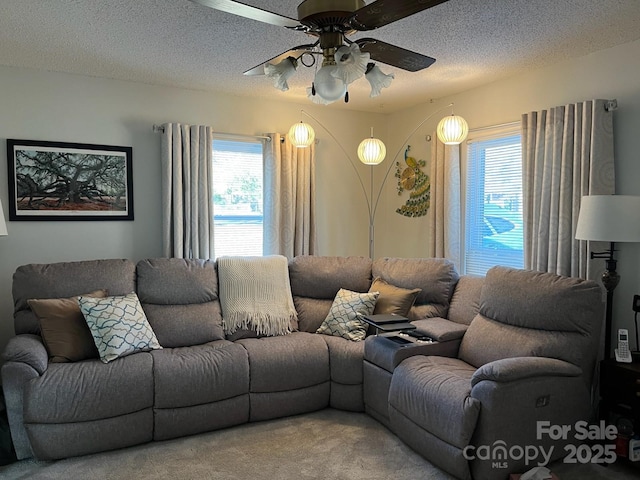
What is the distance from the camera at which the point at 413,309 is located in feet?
12.1

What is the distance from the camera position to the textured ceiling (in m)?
2.52

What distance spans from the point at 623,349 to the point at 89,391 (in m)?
3.10

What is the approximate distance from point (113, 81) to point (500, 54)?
3036mm

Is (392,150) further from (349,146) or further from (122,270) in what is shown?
(122,270)

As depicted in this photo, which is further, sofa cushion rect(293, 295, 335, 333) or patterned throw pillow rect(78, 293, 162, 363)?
sofa cushion rect(293, 295, 335, 333)

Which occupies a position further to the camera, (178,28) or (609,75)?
(609,75)

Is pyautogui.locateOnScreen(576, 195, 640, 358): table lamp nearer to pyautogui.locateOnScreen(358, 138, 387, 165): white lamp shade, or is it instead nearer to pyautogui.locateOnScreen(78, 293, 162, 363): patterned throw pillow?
pyautogui.locateOnScreen(358, 138, 387, 165): white lamp shade

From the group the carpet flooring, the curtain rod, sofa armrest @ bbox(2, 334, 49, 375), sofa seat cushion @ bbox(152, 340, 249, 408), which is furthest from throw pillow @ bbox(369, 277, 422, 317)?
sofa armrest @ bbox(2, 334, 49, 375)

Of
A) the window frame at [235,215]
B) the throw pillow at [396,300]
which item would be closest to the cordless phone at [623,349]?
the throw pillow at [396,300]

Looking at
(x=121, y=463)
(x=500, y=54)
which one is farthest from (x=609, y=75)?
(x=121, y=463)

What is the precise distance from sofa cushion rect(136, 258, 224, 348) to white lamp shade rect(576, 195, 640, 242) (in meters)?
2.60

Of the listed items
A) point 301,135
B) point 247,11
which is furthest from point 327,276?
point 247,11

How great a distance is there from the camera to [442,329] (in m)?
3.24

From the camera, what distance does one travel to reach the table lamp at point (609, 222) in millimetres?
2762
